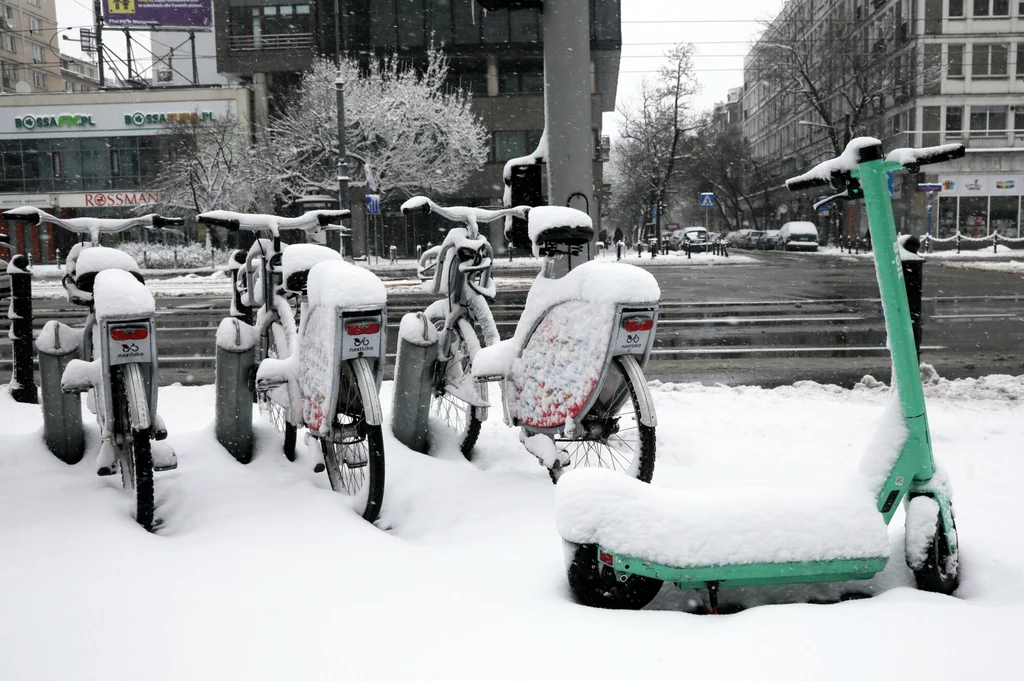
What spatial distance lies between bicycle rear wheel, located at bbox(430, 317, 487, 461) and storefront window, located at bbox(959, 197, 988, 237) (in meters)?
48.0

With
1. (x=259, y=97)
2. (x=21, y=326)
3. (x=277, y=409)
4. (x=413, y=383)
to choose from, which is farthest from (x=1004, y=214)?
(x=21, y=326)

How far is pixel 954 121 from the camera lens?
4603 cm

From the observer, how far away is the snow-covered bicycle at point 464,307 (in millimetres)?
4941

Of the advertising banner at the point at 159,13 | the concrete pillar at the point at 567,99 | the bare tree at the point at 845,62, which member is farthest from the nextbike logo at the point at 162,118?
the concrete pillar at the point at 567,99

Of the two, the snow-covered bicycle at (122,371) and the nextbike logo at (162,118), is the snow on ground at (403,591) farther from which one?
the nextbike logo at (162,118)

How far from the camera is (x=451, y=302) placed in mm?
5066

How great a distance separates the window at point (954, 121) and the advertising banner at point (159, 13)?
41245 mm

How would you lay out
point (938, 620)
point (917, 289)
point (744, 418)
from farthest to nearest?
1. point (744, 418)
2. point (917, 289)
3. point (938, 620)

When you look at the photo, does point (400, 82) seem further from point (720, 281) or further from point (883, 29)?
point (883, 29)

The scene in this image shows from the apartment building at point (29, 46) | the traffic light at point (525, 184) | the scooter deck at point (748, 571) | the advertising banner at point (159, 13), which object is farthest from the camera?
the apartment building at point (29, 46)

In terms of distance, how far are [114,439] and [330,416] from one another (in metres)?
1.01

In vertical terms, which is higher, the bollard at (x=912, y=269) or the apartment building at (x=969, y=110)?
the apartment building at (x=969, y=110)

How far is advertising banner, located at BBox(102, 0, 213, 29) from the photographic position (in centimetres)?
4797

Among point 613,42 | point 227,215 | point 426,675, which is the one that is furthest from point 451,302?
point 613,42
